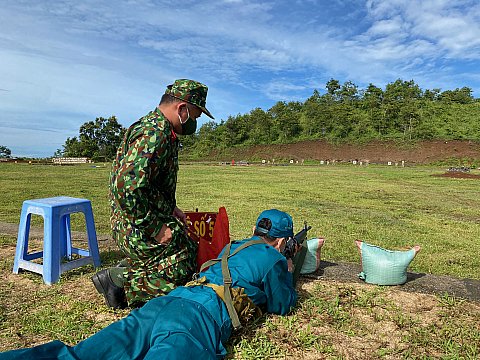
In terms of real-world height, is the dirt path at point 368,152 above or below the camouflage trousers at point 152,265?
above

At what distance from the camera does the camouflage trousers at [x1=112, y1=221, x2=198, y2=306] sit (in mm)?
2617

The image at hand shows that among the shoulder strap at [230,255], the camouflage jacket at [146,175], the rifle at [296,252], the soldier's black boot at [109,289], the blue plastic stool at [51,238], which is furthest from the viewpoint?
the blue plastic stool at [51,238]

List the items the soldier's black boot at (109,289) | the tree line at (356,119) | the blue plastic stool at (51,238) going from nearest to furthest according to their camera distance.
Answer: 1. the soldier's black boot at (109,289)
2. the blue plastic stool at (51,238)
3. the tree line at (356,119)

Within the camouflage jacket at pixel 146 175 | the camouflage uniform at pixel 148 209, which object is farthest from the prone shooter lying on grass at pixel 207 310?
the camouflage jacket at pixel 146 175

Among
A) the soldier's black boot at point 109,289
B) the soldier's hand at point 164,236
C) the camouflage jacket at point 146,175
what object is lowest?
the soldier's black boot at point 109,289

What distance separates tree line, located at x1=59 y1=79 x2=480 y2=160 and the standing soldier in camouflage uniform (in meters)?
45.7

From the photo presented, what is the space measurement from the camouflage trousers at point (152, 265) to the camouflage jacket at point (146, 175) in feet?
0.31

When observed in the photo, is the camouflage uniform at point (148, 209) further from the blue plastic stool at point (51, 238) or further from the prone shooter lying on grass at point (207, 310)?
the blue plastic stool at point (51, 238)

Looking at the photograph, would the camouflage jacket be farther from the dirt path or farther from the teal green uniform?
the dirt path

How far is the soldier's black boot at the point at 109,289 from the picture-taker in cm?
274

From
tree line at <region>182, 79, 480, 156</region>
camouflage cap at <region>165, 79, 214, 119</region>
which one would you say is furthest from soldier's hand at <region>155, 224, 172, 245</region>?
tree line at <region>182, 79, 480, 156</region>

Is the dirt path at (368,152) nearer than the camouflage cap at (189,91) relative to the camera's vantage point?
No

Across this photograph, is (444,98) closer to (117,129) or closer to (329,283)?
(117,129)

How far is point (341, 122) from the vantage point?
50.2 m
